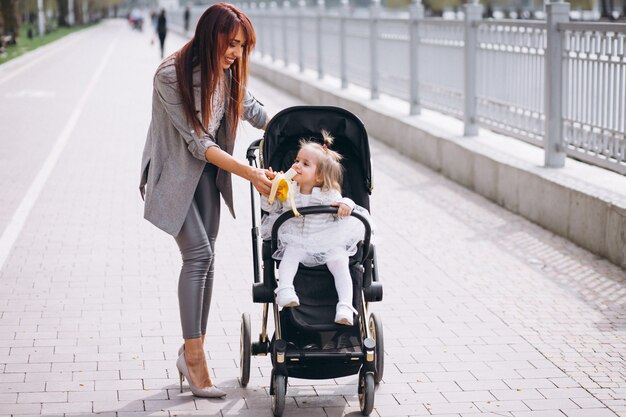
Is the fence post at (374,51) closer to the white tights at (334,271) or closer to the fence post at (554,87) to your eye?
the fence post at (554,87)

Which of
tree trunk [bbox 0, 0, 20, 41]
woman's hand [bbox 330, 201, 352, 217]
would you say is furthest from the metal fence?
tree trunk [bbox 0, 0, 20, 41]

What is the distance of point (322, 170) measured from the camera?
208 inches

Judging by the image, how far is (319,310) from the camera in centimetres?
534

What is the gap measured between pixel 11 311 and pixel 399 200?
5051 millimetres

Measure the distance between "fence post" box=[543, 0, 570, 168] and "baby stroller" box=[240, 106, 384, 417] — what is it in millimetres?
4900

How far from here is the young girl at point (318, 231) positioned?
17.2 feet

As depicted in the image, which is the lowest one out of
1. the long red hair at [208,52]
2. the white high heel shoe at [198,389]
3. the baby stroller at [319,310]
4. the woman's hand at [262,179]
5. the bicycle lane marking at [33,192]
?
the bicycle lane marking at [33,192]

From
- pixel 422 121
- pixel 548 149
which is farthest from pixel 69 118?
pixel 548 149

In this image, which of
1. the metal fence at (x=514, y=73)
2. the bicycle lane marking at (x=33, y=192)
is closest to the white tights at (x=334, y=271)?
the bicycle lane marking at (x=33, y=192)

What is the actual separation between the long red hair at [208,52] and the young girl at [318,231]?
1.62 ft

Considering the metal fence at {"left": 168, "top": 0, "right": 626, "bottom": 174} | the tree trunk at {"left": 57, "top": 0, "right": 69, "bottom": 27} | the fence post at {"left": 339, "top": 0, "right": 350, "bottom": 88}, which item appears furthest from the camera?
the tree trunk at {"left": 57, "top": 0, "right": 69, "bottom": 27}

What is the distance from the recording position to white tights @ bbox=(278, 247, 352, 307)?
17.2 ft

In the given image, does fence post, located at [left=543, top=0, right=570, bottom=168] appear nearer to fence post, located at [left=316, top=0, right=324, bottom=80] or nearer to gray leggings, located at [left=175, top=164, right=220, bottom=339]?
gray leggings, located at [left=175, top=164, right=220, bottom=339]

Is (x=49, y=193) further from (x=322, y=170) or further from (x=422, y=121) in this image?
(x=322, y=170)
